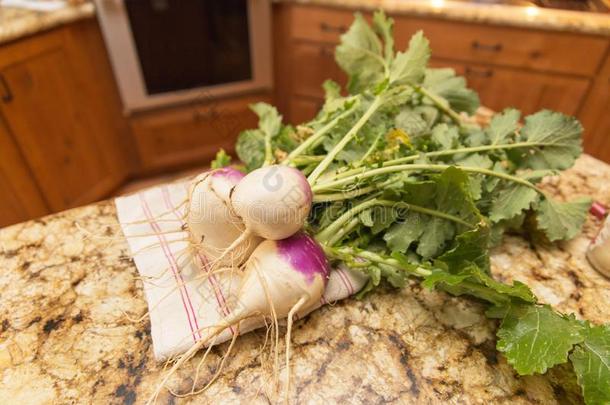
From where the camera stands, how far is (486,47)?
5.15ft

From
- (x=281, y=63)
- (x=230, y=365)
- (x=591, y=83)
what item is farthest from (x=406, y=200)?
(x=281, y=63)

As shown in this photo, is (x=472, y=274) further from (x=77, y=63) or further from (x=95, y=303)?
(x=77, y=63)

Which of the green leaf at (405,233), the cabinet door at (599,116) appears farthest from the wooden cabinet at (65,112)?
the cabinet door at (599,116)

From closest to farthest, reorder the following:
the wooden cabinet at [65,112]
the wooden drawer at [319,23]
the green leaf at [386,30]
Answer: the green leaf at [386,30] < the wooden cabinet at [65,112] < the wooden drawer at [319,23]

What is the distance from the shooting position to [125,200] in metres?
0.69

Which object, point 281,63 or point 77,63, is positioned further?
point 281,63

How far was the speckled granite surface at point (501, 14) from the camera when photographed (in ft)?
4.62

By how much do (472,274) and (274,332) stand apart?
0.27 metres

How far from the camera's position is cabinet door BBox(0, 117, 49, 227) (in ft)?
4.44

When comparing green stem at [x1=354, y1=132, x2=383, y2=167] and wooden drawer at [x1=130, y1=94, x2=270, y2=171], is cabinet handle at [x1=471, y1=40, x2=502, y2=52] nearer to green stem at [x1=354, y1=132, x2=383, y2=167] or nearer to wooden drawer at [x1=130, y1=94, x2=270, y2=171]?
wooden drawer at [x1=130, y1=94, x2=270, y2=171]

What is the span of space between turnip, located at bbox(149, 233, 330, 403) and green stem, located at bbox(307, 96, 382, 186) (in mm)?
131

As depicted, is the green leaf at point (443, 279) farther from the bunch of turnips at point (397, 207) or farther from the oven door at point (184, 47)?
the oven door at point (184, 47)

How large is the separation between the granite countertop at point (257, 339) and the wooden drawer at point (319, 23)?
56.8 inches

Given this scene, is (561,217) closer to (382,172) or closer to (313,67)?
(382,172)
